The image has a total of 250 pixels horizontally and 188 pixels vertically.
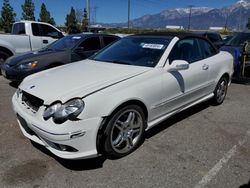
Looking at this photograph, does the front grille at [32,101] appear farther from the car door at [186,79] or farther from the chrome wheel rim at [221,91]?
the chrome wheel rim at [221,91]

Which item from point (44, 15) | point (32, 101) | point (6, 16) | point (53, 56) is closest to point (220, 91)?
point (32, 101)

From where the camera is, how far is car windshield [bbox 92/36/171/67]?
3.88 metres

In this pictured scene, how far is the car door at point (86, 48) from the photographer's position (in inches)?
267

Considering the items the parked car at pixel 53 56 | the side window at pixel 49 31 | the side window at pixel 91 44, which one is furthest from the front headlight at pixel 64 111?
the side window at pixel 49 31

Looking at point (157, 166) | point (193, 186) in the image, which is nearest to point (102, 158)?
point (157, 166)

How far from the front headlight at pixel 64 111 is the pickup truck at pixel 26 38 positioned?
6739 mm

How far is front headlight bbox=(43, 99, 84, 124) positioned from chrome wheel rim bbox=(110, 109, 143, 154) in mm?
515

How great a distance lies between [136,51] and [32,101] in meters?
1.79

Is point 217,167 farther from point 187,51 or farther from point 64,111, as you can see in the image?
point 187,51

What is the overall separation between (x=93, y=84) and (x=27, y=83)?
42.6 inches

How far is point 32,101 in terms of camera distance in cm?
320

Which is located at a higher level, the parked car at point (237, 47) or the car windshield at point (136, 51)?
the car windshield at point (136, 51)

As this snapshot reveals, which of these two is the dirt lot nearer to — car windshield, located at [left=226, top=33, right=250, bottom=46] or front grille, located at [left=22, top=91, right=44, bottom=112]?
front grille, located at [left=22, top=91, right=44, bottom=112]

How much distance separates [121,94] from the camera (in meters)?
3.07
